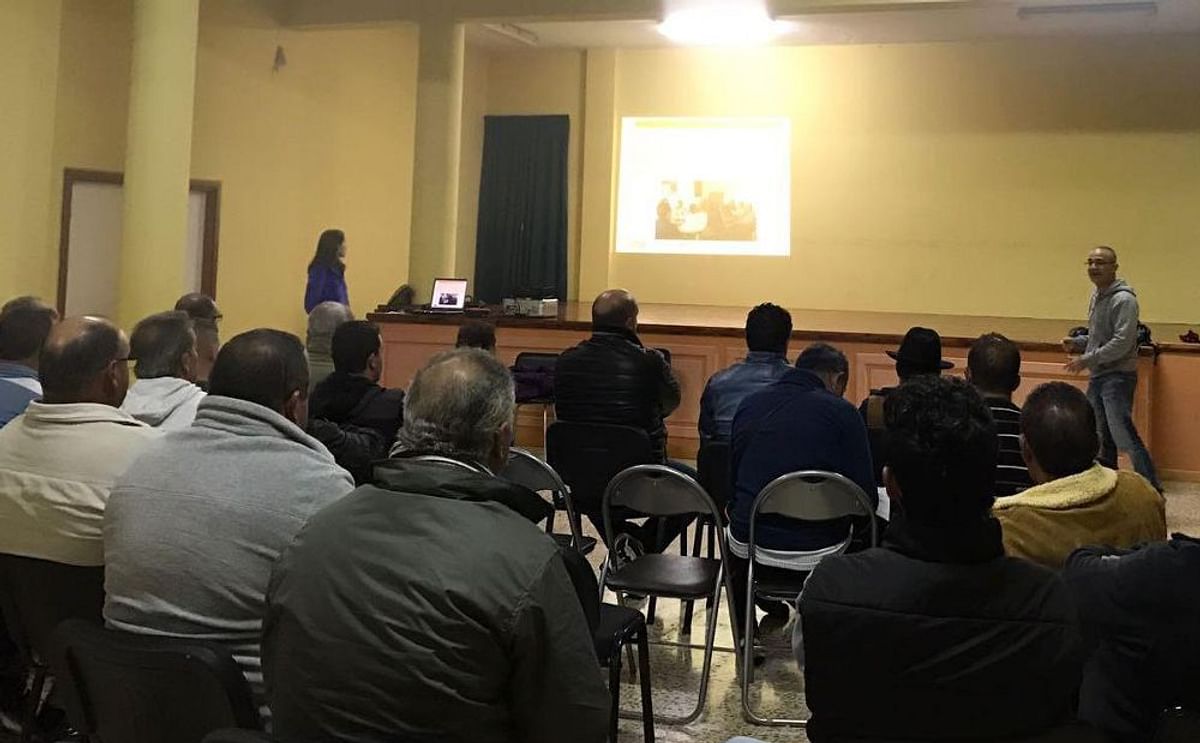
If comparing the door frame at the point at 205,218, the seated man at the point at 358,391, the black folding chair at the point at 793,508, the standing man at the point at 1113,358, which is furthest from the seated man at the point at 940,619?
the door frame at the point at 205,218

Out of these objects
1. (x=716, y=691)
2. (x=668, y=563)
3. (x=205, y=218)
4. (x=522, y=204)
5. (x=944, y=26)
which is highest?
(x=944, y=26)

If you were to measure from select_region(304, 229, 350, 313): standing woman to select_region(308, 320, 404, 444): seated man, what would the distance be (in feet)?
11.7

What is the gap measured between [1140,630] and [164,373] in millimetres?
2287

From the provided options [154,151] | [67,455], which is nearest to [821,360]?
[67,455]

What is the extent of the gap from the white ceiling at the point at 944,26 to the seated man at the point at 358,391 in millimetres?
5326

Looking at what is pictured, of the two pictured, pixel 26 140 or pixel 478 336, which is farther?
pixel 26 140

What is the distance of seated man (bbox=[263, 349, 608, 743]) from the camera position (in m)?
1.40

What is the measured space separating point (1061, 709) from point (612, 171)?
9.31 m

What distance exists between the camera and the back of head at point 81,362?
7.34 feet

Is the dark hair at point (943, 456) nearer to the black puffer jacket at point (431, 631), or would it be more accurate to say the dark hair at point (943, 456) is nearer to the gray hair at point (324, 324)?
the black puffer jacket at point (431, 631)

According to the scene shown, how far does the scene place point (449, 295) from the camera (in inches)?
276

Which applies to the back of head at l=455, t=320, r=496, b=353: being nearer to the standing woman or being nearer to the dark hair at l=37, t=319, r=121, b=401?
the dark hair at l=37, t=319, r=121, b=401

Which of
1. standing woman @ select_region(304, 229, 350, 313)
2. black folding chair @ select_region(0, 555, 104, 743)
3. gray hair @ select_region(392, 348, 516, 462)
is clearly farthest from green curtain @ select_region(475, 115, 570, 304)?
gray hair @ select_region(392, 348, 516, 462)

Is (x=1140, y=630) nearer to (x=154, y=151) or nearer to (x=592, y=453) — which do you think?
(x=592, y=453)
